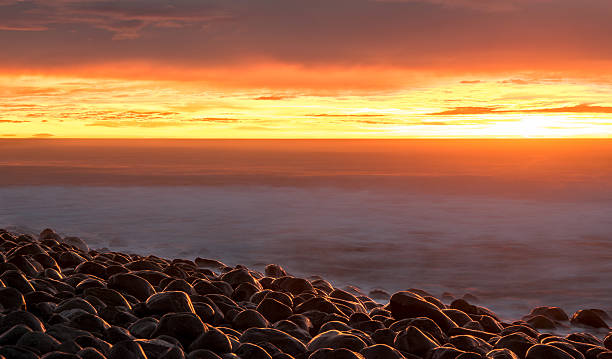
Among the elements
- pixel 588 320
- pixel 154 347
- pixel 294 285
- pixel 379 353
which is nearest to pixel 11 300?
pixel 154 347

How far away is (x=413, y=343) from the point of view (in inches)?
156

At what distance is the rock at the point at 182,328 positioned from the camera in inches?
141

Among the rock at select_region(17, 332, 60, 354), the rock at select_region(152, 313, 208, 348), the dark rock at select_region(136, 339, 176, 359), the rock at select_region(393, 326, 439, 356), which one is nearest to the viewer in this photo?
the rock at select_region(17, 332, 60, 354)

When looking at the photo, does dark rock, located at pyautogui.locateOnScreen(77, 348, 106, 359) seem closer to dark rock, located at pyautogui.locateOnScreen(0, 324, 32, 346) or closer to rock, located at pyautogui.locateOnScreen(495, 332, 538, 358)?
dark rock, located at pyautogui.locateOnScreen(0, 324, 32, 346)

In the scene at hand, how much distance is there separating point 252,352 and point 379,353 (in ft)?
2.47

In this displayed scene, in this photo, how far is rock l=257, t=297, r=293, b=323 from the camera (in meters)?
4.71

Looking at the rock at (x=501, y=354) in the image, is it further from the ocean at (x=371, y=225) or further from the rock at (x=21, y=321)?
the ocean at (x=371, y=225)

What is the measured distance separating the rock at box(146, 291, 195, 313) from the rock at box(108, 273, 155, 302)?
1.92 feet

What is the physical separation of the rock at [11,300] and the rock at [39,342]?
88cm

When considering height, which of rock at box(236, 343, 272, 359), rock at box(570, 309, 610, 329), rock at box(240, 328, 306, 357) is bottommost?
rock at box(570, 309, 610, 329)

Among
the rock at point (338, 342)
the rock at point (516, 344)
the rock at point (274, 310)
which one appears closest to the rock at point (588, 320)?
the rock at point (516, 344)

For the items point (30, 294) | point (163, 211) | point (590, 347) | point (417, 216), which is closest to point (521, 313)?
point (590, 347)

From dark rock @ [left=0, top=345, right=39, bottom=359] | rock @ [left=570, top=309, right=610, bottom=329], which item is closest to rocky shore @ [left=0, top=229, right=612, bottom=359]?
dark rock @ [left=0, top=345, right=39, bottom=359]

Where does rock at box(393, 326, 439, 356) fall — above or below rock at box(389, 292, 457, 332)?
above
